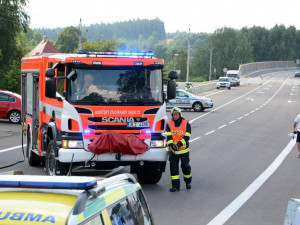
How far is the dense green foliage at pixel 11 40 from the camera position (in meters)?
44.8

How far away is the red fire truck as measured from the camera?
12.1 m

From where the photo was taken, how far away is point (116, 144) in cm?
1198

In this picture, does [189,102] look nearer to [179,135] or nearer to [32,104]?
[32,104]

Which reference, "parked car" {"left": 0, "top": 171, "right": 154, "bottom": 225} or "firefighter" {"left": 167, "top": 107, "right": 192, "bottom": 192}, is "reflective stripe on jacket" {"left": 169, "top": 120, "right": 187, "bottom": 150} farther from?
Result: "parked car" {"left": 0, "top": 171, "right": 154, "bottom": 225}

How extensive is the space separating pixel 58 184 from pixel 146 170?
993cm

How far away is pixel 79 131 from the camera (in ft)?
39.7

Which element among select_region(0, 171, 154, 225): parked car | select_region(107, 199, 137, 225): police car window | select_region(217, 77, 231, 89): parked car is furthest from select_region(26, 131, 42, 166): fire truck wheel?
select_region(217, 77, 231, 89): parked car

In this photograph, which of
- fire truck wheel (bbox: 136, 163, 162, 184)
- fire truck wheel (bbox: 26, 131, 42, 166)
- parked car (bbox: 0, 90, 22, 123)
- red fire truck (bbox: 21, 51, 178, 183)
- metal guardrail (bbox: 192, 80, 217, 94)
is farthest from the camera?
metal guardrail (bbox: 192, 80, 217, 94)

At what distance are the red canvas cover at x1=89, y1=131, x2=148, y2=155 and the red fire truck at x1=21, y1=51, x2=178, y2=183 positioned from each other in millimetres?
127

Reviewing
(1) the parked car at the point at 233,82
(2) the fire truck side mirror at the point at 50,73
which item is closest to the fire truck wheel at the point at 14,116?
(2) the fire truck side mirror at the point at 50,73

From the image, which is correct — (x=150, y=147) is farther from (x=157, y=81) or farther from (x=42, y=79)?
(x=42, y=79)

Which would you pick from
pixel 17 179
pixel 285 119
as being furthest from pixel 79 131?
pixel 285 119

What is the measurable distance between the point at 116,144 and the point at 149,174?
5.18 feet

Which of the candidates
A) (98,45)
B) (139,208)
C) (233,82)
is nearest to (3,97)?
(139,208)
